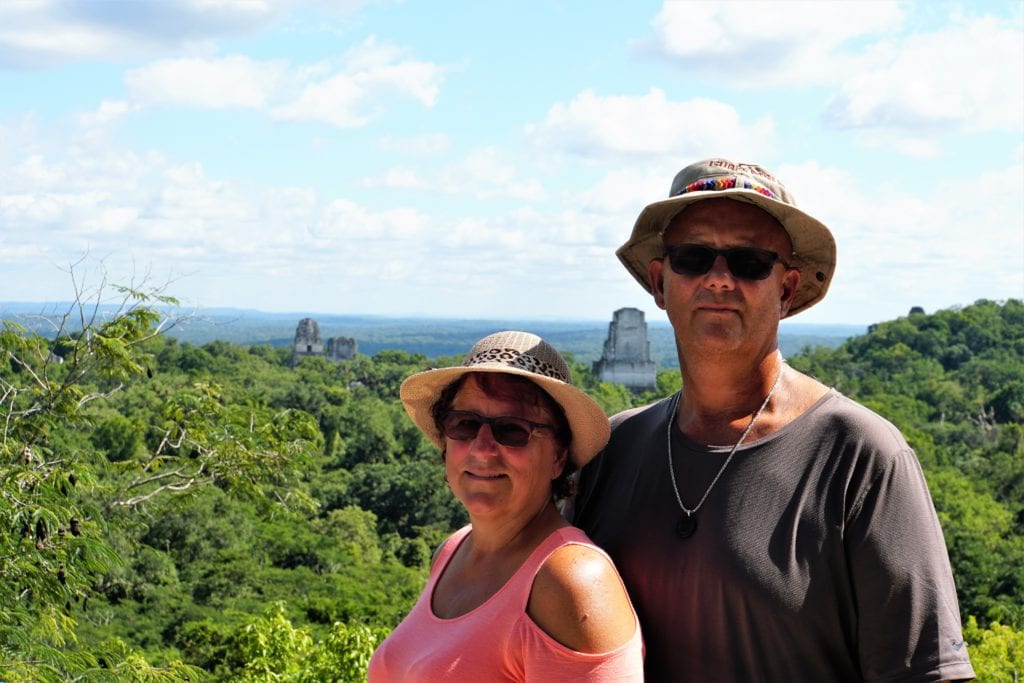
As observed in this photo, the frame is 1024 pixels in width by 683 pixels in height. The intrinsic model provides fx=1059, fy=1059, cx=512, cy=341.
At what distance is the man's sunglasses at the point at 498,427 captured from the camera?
2.33 metres

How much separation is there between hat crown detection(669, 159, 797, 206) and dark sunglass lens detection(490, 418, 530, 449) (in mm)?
625

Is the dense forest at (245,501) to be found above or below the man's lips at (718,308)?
below

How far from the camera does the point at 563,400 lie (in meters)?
2.36

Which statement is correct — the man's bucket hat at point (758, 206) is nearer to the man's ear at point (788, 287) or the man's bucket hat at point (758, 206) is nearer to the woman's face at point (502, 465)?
the man's ear at point (788, 287)

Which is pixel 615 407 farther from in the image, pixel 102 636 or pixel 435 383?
pixel 435 383

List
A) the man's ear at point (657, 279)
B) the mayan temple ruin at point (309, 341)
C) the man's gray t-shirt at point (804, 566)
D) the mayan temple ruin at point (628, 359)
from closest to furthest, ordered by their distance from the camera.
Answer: the man's gray t-shirt at point (804, 566) → the man's ear at point (657, 279) → the mayan temple ruin at point (628, 359) → the mayan temple ruin at point (309, 341)

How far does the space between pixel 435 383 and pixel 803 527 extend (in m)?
0.92

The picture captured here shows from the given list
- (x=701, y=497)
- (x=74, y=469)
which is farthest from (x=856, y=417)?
(x=74, y=469)

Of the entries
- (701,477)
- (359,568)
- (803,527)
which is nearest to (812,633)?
(803,527)

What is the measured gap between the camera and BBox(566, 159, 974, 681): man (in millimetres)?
2006

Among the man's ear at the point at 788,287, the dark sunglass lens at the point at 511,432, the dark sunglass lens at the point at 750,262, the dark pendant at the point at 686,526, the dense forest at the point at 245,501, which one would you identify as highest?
the dark sunglass lens at the point at 750,262

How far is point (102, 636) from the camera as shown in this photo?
57.6 ft

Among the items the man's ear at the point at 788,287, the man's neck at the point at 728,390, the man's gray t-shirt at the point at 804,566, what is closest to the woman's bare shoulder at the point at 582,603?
the man's gray t-shirt at the point at 804,566

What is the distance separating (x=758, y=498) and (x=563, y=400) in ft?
1.56
